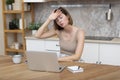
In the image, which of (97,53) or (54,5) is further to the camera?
(54,5)

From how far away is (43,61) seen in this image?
2.15 metres

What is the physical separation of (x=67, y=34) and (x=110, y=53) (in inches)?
40.7

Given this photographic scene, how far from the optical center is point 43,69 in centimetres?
219

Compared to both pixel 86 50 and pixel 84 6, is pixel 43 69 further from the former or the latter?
pixel 84 6

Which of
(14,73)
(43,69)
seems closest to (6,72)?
(14,73)

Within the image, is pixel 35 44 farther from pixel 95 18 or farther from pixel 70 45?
pixel 70 45

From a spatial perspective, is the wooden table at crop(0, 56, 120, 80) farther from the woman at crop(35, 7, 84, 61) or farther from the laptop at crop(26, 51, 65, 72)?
the woman at crop(35, 7, 84, 61)

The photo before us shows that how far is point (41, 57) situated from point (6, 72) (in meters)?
0.35

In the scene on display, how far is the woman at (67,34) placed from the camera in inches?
106

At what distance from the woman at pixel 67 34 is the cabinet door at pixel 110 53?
95 centimetres

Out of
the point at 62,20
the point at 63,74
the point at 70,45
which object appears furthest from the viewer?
the point at 70,45

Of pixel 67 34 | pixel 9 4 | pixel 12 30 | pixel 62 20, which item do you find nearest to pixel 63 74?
pixel 62 20

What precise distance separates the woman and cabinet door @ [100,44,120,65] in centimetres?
95

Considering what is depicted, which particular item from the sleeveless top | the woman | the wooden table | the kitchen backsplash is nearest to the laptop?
the wooden table
